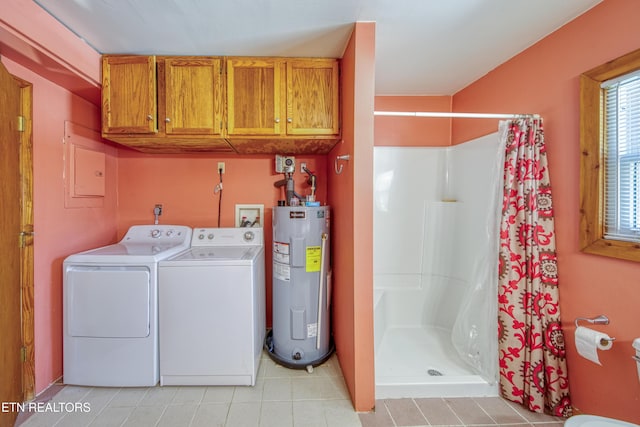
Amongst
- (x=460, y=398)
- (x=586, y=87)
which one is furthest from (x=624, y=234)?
(x=460, y=398)

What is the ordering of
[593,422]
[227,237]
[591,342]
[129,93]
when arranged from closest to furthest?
[593,422]
[591,342]
[129,93]
[227,237]

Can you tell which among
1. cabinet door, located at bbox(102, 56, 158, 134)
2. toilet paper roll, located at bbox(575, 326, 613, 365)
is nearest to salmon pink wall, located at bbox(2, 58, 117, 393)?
cabinet door, located at bbox(102, 56, 158, 134)

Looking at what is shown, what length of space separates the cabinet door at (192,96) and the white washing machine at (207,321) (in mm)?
907

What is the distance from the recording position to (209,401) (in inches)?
62.1

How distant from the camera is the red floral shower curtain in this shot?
4.83 feet

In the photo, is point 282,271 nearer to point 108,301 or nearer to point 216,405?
point 216,405

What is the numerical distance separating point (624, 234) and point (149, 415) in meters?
2.67

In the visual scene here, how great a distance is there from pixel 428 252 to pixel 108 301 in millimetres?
2468

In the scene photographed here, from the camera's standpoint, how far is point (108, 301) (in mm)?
1602

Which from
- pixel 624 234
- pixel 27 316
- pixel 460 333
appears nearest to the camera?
pixel 624 234

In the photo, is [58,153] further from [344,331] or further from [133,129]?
[344,331]

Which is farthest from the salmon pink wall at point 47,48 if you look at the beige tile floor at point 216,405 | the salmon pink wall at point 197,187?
the beige tile floor at point 216,405

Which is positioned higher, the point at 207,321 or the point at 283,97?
the point at 283,97

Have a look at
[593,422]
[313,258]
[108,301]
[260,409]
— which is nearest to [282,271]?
[313,258]
